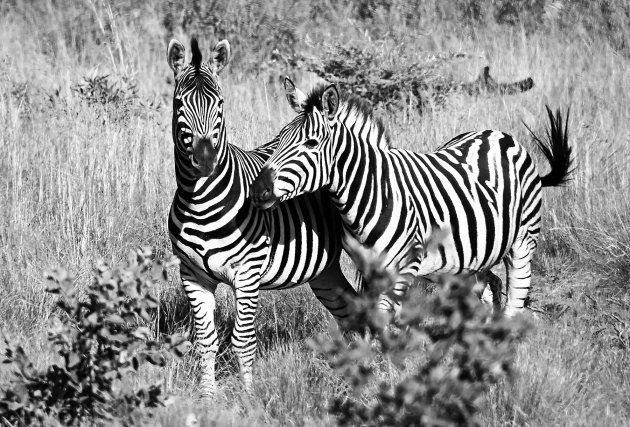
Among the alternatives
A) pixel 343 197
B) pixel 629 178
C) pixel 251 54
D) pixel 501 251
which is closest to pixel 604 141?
Answer: pixel 629 178

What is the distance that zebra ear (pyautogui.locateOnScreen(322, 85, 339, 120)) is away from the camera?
4.65 m

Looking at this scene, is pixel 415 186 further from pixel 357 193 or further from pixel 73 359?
pixel 73 359

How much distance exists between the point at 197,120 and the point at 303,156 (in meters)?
0.55

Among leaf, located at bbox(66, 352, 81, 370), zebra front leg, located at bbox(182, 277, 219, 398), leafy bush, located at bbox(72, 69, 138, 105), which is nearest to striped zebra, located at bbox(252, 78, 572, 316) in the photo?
zebra front leg, located at bbox(182, 277, 219, 398)

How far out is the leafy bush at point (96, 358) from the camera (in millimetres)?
3473

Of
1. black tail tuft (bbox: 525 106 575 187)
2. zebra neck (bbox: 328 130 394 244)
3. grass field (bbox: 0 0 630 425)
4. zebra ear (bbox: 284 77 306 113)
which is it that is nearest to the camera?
grass field (bbox: 0 0 630 425)

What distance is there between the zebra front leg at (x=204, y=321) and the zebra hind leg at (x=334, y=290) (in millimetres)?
795

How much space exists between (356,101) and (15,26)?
8.29 m

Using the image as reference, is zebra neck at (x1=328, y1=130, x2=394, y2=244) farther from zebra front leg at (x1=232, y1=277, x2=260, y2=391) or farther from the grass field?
the grass field

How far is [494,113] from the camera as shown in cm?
853

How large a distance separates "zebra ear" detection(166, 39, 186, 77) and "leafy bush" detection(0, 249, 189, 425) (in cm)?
162

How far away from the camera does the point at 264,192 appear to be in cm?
441

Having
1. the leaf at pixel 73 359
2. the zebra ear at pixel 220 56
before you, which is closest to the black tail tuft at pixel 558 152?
the zebra ear at pixel 220 56

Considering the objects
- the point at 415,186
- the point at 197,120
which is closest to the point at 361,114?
the point at 415,186
